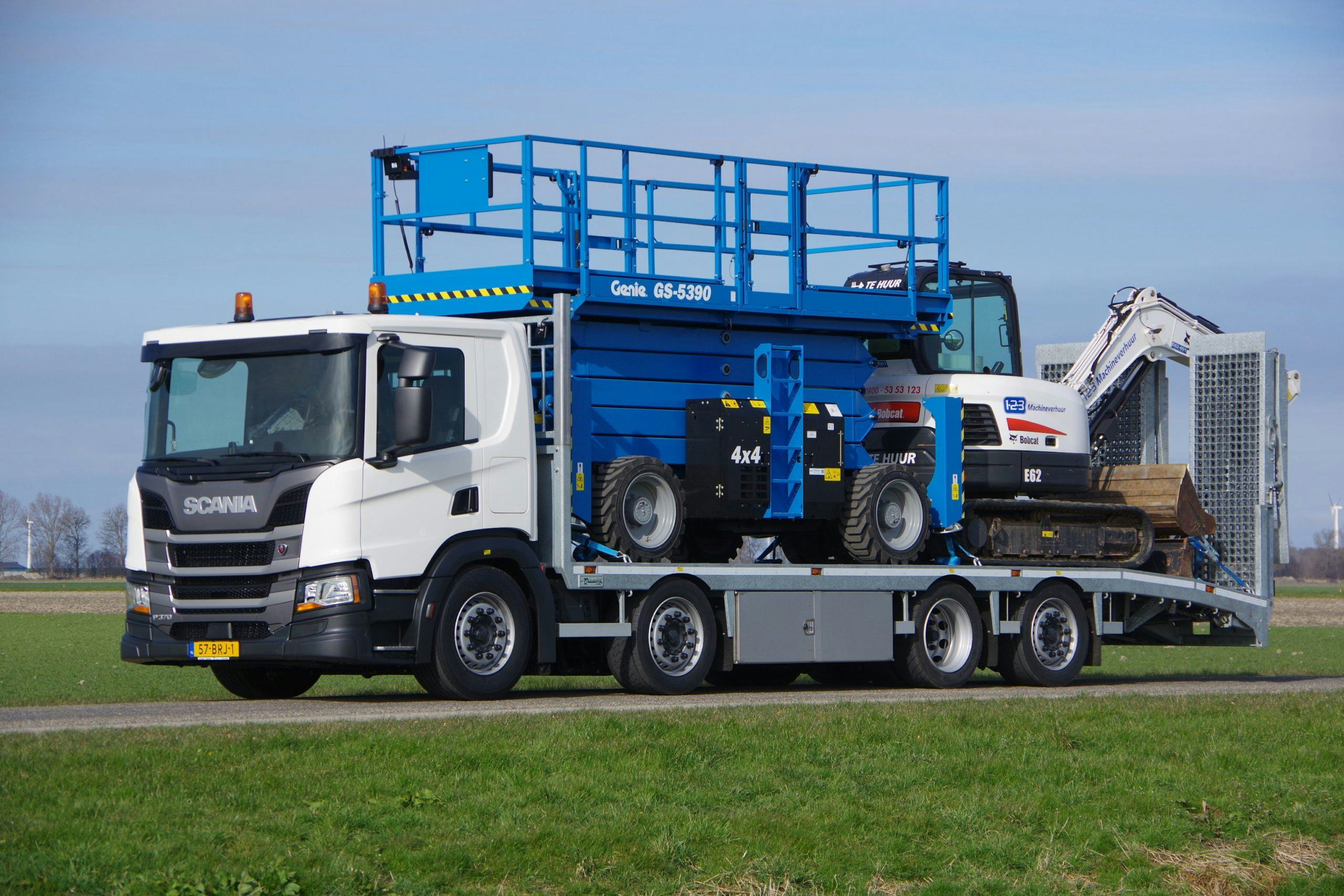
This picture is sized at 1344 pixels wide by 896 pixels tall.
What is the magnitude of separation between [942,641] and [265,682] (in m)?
7.31

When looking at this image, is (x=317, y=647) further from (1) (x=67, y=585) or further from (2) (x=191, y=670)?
(1) (x=67, y=585)

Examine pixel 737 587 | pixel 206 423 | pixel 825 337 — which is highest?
pixel 825 337

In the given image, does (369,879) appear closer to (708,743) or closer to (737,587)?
(708,743)

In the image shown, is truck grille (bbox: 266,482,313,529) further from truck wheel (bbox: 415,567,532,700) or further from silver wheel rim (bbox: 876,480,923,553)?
silver wheel rim (bbox: 876,480,923,553)

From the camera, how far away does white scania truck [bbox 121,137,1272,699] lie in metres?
14.3

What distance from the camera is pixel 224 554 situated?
1423 centimetres

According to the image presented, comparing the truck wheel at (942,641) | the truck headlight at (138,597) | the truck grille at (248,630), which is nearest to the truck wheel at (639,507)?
the truck wheel at (942,641)

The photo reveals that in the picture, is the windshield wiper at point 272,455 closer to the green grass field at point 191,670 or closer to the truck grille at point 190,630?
the truck grille at point 190,630

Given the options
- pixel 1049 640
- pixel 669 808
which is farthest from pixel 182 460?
pixel 1049 640

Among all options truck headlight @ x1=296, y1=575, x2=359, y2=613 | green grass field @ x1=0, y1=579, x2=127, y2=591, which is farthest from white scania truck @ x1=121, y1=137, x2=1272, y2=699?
green grass field @ x1=0, y1=579, x2=127, y2=591

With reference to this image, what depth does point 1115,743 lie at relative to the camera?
13328 millimetres

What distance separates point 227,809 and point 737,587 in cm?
778

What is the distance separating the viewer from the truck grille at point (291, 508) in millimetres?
13961

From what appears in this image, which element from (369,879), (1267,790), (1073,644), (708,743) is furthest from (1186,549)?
(369,879)
